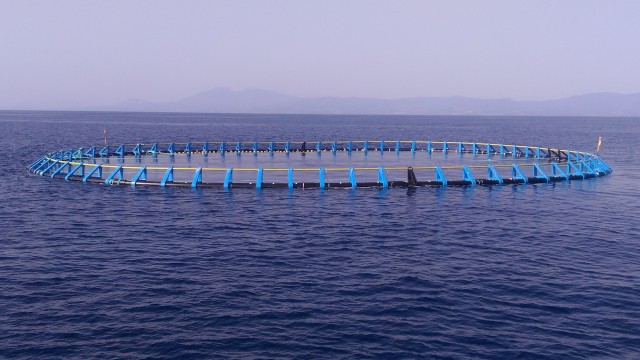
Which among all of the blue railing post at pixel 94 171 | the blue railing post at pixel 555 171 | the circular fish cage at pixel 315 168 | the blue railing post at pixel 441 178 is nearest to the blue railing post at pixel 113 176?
the circular fish cage at pixel 315 168

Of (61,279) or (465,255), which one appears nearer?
(61,279)

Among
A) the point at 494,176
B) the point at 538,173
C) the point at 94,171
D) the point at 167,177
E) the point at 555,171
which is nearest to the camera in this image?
the point at 167,177

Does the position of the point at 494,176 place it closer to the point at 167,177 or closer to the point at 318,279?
the point at 167,177

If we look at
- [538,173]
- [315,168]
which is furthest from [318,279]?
[538,173]

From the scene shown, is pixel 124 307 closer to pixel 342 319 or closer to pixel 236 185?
pixel 342 319

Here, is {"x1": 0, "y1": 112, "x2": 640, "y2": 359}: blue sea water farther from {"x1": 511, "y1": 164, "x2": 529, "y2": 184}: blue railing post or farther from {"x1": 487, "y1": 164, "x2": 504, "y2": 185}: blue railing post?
{"x1": 511, "y1": 164, "x2": 529, "y2": 184}: blue railing post

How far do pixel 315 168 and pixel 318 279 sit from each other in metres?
42.9

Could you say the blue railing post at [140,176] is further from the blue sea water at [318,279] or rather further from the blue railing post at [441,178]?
the blue railing post at [441,178]

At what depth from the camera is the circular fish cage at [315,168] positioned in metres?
55.2

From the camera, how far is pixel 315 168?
68.2 metres

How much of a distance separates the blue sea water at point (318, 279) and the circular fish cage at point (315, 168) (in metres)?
8.54

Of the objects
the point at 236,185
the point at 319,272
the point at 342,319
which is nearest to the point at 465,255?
the point at 319,272

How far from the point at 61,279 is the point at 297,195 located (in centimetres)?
2678

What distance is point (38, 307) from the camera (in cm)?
2200
